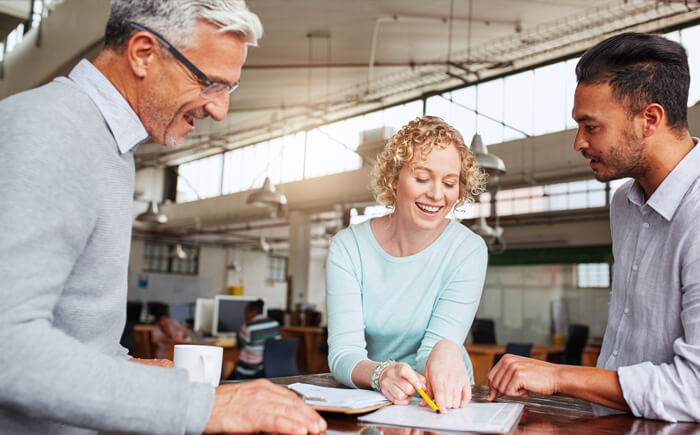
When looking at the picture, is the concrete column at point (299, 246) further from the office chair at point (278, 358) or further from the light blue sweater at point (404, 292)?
the light blue sweater at point (404, 292)

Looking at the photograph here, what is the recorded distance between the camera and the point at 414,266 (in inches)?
70.2

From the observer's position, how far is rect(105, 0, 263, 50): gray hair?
2.99 feet

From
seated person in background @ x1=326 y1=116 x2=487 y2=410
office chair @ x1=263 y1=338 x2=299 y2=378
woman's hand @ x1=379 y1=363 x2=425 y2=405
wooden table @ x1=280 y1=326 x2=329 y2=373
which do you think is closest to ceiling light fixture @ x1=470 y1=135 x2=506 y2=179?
office chair @ x1=263 y1=338 x2=299 y2=378

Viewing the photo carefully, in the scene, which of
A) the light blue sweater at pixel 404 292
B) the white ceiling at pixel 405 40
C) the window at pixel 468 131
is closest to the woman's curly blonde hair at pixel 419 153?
the light blue sweater at pixel 404 292

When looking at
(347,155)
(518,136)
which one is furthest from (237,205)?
(518,136)

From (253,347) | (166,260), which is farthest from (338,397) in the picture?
(166,260)

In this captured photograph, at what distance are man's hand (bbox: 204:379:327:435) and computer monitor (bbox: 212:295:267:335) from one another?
5.77 m

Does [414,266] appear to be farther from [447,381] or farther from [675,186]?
[675,186]

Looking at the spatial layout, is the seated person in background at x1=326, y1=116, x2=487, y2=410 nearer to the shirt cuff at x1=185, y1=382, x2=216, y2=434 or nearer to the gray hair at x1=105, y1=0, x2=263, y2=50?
the shirt cuff at x1=185, y1=382, x2=216, y2=434

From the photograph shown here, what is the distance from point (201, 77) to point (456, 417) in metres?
0.79

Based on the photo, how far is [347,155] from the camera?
521 inches

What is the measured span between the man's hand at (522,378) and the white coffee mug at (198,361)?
0.67m

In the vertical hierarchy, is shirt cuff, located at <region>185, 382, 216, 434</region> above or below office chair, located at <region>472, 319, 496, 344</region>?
above

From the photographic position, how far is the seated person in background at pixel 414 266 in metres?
1.65
